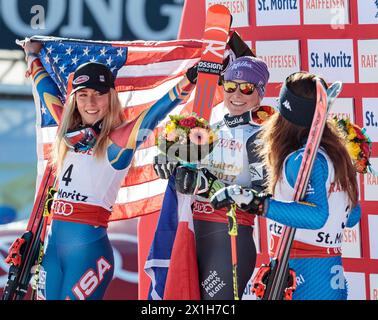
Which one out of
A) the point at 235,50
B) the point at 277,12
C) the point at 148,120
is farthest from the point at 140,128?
the point at 277,12

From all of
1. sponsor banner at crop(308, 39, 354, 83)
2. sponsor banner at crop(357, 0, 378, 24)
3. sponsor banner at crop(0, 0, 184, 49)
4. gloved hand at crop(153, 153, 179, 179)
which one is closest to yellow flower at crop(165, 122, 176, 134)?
gloved hand at crop(153, 153, 179, 179)

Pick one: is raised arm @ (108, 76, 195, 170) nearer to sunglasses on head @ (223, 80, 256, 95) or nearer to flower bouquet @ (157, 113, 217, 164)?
sunglasses on head @ (223, 80, 256, 95)

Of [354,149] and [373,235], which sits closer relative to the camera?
[354,149]

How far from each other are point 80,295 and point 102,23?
515 cm

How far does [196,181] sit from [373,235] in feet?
5.67

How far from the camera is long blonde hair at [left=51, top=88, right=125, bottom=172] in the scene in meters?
5.24

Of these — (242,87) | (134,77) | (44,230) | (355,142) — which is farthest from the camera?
(134,77)

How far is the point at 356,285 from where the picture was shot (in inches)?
232

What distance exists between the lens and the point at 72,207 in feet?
17.1

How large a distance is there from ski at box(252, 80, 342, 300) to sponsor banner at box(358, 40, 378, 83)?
1702 mm

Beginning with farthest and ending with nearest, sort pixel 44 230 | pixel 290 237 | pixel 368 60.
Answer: pixel 368 60 → pixel 44 230 → pixel 290 237

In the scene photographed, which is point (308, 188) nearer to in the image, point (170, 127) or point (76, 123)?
point (170, 127)
